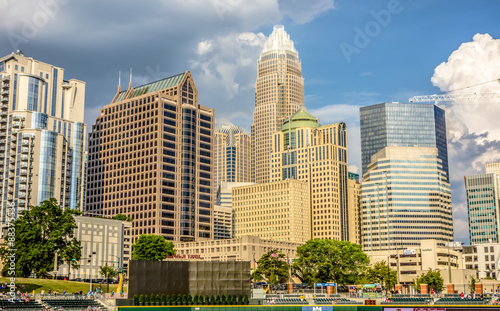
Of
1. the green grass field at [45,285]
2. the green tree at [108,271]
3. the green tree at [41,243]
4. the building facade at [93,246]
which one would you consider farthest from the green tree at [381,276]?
the green tree at [41,243]

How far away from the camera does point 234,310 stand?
324ft

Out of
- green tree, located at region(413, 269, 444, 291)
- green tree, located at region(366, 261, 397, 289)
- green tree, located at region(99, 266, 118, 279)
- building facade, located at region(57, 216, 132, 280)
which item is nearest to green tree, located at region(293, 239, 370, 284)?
green tree, located at region(366, 261, 397, 289)

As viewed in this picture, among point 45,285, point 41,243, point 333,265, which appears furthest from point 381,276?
point 45,285

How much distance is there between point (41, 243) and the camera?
471 feet

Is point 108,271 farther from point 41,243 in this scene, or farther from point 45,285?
point 45,285

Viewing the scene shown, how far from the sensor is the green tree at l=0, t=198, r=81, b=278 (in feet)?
462

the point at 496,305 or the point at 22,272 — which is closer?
the point at 496,305

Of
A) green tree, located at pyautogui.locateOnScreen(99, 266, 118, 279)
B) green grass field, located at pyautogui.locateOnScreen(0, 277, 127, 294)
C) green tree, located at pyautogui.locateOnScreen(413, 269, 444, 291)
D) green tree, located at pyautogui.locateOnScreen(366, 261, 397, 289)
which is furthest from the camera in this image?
green tree, located at pyautogui.locateOnScreen(413, 269, 444, 291)

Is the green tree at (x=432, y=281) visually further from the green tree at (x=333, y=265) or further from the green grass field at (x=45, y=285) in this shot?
the green grass field at (x=45, y=285)

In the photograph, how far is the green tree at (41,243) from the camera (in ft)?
462

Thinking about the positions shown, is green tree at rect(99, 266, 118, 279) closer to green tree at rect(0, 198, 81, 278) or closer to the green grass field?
green tree at rect(0, 198, 81, 278)

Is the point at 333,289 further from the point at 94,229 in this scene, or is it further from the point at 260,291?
the point at 94,229

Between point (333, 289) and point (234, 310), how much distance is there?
2393 inches

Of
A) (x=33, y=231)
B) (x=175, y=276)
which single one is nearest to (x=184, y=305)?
(x=175, y=276)
